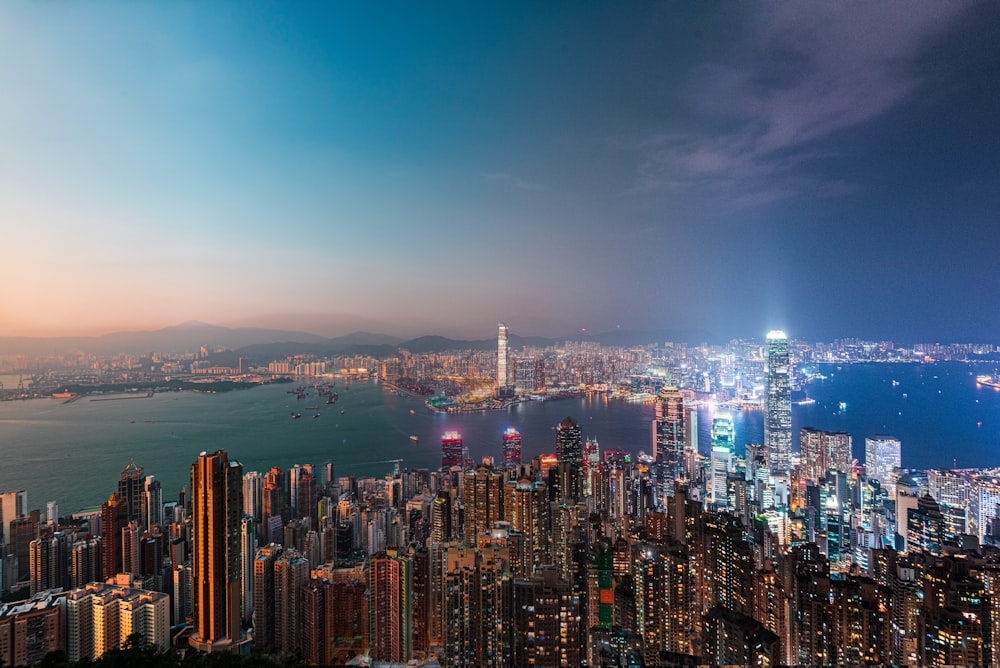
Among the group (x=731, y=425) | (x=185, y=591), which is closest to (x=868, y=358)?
(x=731, y=425)

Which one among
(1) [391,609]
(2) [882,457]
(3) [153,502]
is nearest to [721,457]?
(2) [882,457]

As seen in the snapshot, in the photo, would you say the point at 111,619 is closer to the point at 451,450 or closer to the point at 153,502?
the point at 153,502

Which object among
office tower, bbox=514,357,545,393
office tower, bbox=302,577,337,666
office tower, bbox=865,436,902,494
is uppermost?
office tower, bbox=514,357,545,393

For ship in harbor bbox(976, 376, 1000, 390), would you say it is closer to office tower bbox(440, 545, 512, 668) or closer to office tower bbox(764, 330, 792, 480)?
office tower bbox(764, 330, 792, 480)

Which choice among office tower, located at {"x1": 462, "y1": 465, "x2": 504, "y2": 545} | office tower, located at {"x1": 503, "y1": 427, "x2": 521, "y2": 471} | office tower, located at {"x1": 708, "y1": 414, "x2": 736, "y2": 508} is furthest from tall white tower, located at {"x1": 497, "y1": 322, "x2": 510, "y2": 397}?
office tower, located at {"x1": 708, "y1": 414, "x2": 736, "y2": 508}

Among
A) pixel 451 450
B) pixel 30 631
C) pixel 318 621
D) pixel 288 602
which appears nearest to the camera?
pixel 30 631

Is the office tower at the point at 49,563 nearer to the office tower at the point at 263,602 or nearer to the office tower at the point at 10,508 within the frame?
the office tower at the point at 10,508

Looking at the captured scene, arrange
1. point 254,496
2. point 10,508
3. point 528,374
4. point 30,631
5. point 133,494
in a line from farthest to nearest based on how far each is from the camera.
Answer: point 528,374 → point 254,496 → point 133,494 → point 10,508 → point 30,631
